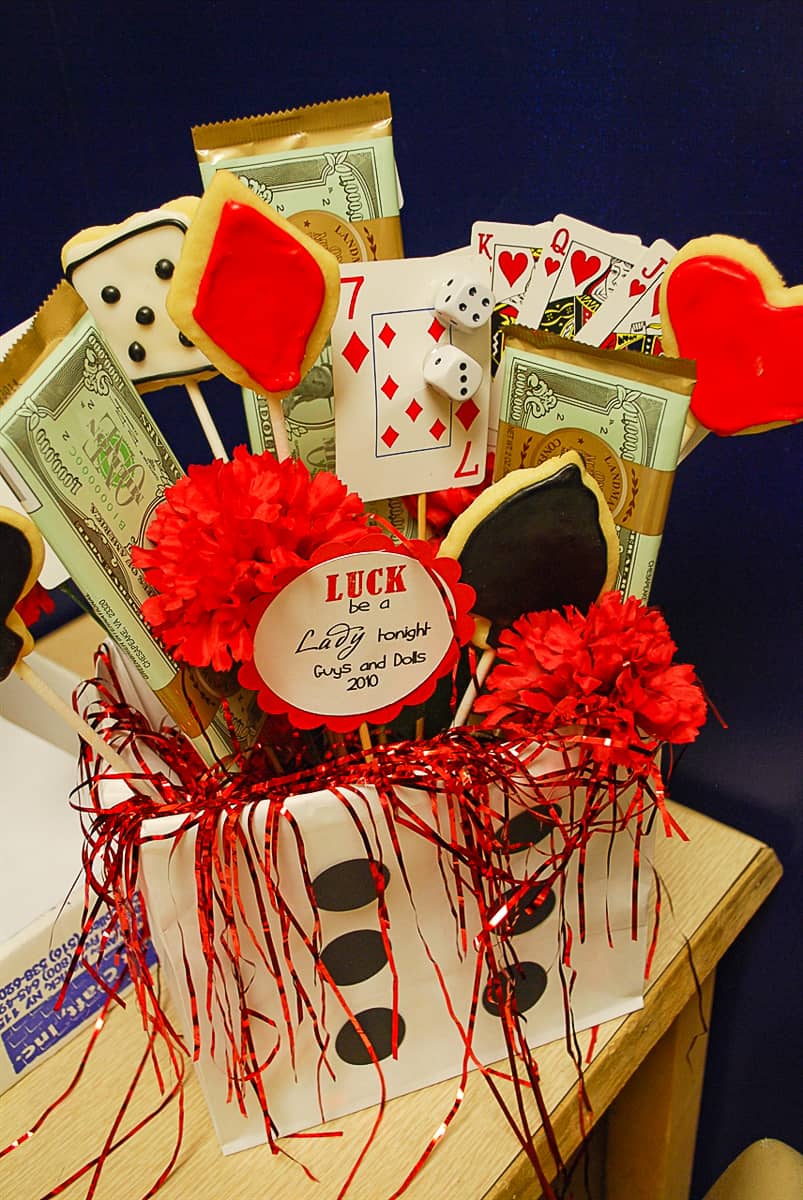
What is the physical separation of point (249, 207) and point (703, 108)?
0.41 meters

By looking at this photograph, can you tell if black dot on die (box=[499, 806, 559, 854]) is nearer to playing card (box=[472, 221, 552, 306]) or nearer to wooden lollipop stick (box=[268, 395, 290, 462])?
wooden lollipop stick (box=[268, 395, 290, 462])

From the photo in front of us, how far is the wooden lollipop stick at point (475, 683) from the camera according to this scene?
2.24ft

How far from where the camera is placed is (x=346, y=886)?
638 millimetres

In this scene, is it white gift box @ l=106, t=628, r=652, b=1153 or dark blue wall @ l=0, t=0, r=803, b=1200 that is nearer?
white gift box @ l=106, t=628, r=652, b=1153

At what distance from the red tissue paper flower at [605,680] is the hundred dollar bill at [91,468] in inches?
8.1

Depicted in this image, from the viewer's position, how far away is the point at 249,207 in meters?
0.58

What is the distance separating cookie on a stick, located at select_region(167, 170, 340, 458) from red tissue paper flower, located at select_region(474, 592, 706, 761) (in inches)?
9.0

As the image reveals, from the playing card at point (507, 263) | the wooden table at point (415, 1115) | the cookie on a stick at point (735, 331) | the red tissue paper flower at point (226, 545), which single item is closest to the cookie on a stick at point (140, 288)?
the red tissue paper flower at point (226, 545)

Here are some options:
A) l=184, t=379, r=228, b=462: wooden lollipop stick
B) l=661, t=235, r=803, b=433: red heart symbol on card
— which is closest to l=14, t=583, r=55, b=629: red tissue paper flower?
l=184, t=379, r=228, b=462: wooden lollipop stick

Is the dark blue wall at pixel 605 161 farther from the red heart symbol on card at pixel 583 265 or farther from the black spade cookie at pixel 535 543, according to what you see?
the black spade cookie at pixel 535 543

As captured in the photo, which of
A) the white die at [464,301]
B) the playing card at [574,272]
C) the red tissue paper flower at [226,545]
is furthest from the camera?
the playing card at [574,272]

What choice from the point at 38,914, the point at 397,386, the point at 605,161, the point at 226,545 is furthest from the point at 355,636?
the point at 605,161

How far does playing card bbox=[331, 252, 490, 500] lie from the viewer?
679 millimetres

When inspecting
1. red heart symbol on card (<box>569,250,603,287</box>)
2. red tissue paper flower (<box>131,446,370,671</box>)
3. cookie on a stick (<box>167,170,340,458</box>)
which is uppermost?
cookie on a stick (<box>167,170,340,458</box>)
